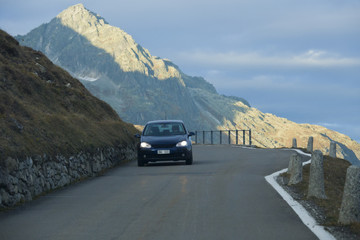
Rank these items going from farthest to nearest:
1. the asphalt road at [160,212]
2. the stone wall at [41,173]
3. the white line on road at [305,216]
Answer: the stone wall at [41,173] → the asphalt road at [160,212] → the white line on road at [305,216]

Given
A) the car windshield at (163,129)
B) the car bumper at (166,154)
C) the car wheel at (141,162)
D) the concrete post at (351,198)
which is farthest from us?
the car windshield at (163,129)

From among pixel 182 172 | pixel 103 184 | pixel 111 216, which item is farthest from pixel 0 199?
pixel 182 172

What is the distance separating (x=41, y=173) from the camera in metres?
13.3

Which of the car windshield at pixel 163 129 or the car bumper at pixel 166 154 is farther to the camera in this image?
the car windshield at pixel 163 129

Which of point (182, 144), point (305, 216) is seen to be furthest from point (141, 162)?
point (305, 216)

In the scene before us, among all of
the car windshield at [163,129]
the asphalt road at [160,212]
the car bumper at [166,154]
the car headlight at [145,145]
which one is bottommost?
the asphalt road at [160,212]

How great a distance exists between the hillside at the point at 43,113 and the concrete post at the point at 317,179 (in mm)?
6267

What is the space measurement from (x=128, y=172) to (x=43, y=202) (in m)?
7.18

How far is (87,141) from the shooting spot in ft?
62.6

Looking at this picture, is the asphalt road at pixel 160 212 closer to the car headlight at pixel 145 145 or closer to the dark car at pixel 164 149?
the dark car at pixel 164 149

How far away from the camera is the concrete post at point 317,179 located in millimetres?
11031

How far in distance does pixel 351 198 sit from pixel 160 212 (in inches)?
123

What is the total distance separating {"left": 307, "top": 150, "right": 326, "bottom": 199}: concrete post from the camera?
11.0 m

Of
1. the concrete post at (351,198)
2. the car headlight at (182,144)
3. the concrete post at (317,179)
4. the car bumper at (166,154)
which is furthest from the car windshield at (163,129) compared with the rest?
the concrete post at (351,198)
